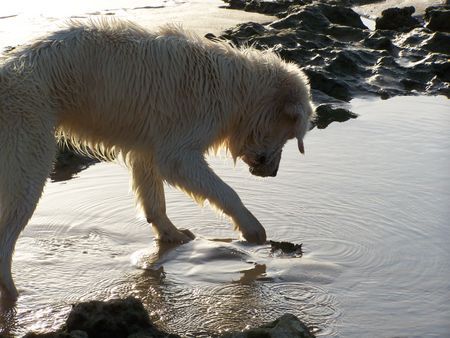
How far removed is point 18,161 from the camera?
6117mm

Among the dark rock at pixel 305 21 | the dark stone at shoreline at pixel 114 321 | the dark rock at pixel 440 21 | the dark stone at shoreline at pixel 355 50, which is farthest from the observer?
the dark rock at pixel 440 21

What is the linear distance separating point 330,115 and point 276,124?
3546mm

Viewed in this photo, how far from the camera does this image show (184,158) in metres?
6.88

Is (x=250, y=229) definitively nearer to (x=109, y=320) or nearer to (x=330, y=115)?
(x=109, y=320)

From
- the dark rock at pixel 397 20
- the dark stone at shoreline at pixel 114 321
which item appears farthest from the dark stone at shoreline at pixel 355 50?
the dark stone at shoreline at pixel 114 321

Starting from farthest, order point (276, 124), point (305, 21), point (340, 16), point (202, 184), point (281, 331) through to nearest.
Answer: point (340, 16)
point (305, 21)
point (276, 124)
point (202, 184)
point (281, 331)

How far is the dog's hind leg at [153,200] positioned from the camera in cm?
751

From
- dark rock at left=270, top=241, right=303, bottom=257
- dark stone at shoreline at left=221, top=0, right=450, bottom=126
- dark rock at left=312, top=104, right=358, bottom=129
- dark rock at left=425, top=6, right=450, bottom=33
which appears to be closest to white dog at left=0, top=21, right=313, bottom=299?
dark rock at left=270, top=241, right=303, bottom=257

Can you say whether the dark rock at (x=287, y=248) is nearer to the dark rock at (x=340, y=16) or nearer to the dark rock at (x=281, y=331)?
the dark rock at (x=281, y=331)

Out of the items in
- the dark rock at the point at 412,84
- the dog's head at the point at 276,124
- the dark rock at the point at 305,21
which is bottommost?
the dark rock at the point at 412,84

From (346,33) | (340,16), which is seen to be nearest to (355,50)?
(346,33)

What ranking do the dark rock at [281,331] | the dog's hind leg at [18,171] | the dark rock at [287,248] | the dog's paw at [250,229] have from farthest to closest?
the dark rock at [287,248] → the dog's paw at [250,229] → the dog's hind leg at [18,171] → the dark rock at [281,331]

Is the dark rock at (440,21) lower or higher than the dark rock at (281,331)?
higher

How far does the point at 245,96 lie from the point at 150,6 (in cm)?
1010
